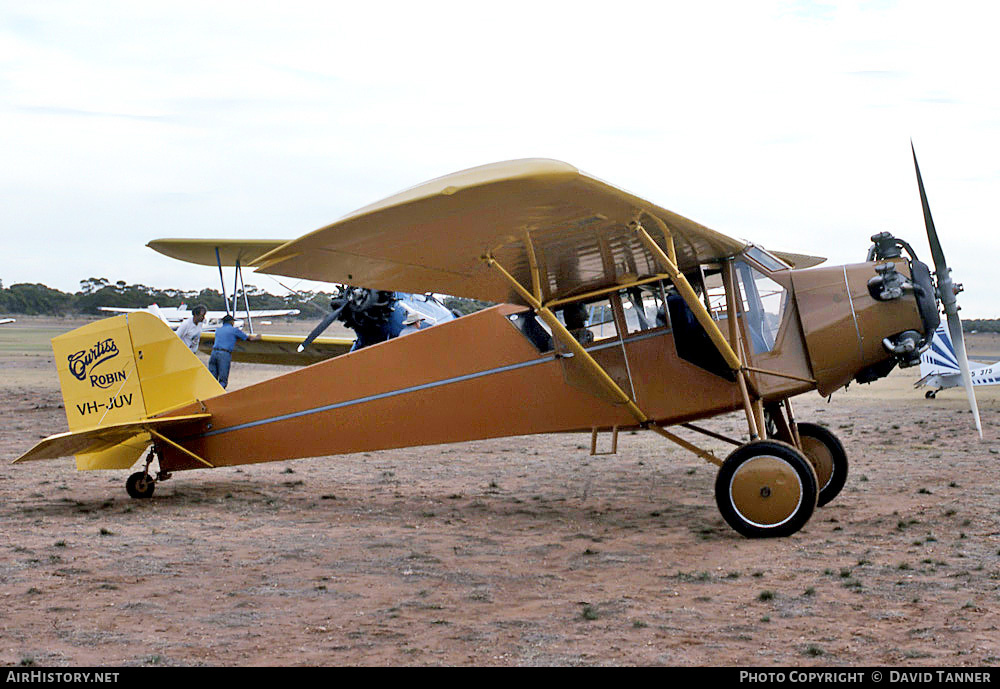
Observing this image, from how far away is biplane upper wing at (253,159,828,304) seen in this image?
537 cm

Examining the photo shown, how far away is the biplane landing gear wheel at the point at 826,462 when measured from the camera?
8164 mm

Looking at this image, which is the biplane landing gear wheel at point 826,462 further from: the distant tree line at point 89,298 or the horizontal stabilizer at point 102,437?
the distant tree line at point 89,298

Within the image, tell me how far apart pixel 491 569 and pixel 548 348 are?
2.47 m

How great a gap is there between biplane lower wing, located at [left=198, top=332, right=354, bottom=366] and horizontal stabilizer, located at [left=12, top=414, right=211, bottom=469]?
8263 mm

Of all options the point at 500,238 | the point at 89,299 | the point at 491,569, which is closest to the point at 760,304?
Answer: the point at 500,238

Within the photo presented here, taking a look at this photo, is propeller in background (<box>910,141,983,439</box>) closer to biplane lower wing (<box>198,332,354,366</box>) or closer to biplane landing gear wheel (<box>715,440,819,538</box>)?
biplane landing gear wheel (<box>715,440,819,538</box>)

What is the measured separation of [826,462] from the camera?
8250 millimetres

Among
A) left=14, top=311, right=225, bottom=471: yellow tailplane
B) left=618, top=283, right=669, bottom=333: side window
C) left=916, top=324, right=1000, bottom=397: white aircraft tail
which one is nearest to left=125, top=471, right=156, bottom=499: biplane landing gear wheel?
left=14, top=311, right=225, bottom=471: yellow tailplane

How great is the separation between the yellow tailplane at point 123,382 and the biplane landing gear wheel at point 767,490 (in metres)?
5.32

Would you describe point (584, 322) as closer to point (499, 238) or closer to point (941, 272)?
point (499, 238)

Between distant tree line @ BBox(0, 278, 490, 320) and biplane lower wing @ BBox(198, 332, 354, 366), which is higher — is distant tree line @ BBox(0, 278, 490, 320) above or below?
above

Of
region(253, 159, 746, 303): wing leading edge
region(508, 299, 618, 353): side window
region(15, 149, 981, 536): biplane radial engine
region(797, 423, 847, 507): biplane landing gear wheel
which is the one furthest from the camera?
region(797, 423, 847, 507): biplane landing gear wheel
